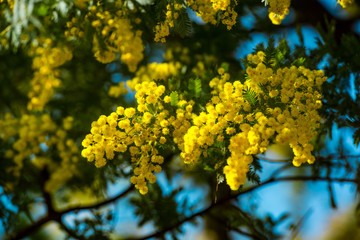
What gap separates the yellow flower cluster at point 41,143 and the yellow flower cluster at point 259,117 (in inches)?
79.1

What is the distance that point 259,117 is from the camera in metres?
1.66

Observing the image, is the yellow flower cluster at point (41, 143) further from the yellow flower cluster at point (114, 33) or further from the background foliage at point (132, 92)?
the yellow flower cluster at point (114, 33)

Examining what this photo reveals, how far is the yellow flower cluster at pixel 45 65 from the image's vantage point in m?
2.66

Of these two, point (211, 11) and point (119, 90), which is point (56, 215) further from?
point (211, 11)

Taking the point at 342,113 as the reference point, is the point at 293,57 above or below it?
above

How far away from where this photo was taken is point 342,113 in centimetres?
223

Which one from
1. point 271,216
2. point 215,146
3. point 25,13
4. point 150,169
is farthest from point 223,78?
point 271,216

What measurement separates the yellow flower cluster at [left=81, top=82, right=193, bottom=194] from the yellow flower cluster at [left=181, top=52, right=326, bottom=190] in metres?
0.15

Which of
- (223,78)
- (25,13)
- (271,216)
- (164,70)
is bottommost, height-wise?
(271,216)

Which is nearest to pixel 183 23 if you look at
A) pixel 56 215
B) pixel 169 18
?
pixel 169 18

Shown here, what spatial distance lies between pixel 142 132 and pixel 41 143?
207 cm

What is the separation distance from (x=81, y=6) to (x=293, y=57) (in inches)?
59.2

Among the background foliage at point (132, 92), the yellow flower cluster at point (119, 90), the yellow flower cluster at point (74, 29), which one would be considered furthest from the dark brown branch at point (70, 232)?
the yellow flower cluster at point (74, 29)

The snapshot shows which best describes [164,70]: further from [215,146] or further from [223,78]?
[215,146]
